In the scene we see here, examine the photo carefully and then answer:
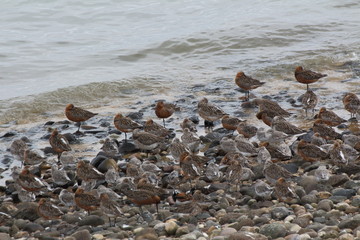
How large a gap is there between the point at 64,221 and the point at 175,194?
1.77 meters

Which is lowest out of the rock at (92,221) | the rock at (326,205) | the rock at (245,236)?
the rock at (92,221)

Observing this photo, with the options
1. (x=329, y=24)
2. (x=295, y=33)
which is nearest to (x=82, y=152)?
(x=295, y=33)

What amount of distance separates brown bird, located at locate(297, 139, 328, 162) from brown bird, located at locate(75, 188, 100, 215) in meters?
3.78

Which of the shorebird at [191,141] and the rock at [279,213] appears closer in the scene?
the rock at [279,213]

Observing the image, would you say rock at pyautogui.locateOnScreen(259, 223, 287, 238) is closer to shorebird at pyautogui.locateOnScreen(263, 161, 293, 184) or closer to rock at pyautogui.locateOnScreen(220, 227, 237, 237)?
rock at pyautogui.locateOnScreen(220, 227, 237, 237)

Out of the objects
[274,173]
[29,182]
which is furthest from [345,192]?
[29,182]

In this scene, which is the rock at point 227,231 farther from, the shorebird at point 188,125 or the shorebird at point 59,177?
the shorebird at point 188,125

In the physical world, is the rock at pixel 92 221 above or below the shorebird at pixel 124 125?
below

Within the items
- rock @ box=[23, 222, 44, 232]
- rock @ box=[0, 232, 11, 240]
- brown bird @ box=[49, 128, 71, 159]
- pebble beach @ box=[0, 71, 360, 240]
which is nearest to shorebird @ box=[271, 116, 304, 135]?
pebble beach @ box=[0, 71, 360, 240]

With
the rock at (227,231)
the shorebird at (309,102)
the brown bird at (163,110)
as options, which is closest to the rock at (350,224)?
the rock at (227,231)

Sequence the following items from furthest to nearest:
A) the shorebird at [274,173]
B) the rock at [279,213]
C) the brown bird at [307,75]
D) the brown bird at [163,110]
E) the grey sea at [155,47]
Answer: the grey sea at [155,47] < the brown bird at [307,75] < the brown bird at [163,110] < the shorebird at [274,173] < the rock at [279,213]

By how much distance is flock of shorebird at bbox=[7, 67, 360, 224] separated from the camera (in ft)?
33.3

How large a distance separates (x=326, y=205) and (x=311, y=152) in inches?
90.8

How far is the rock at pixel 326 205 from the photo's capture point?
31.3ft
